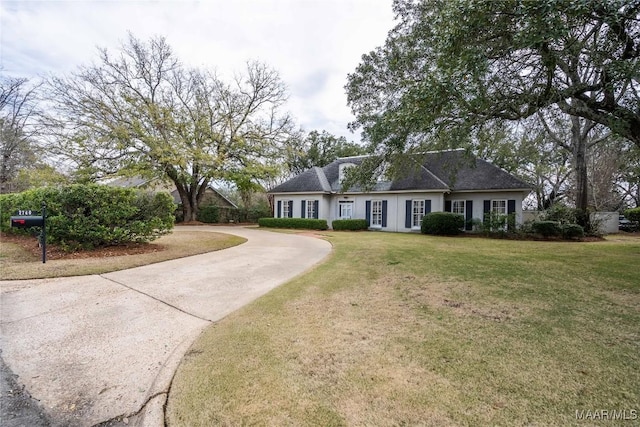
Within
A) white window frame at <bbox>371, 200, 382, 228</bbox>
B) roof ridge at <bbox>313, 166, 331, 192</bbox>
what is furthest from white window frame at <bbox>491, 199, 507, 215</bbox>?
roof ridge at <bbox>313, 166, 331, 192</bbox>

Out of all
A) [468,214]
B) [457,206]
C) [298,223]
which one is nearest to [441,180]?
[457,206]

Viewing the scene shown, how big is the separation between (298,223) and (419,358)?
17.0 m

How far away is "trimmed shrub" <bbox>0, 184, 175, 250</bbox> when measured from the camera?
7406 mm

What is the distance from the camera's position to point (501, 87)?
6.55 metres

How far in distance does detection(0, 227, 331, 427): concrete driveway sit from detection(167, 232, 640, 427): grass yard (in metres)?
0.29

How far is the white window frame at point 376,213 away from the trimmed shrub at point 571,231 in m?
9.15

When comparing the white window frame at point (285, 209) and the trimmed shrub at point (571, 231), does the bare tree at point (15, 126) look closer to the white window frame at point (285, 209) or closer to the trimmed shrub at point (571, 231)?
the white window frame at point (285, 209)

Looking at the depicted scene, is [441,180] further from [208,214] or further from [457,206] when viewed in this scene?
[208,214]

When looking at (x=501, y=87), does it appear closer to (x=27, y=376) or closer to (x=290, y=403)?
(x=290, y=403)

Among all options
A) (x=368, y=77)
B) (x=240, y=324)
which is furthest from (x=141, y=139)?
(x=240, y=324)

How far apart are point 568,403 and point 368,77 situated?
10.9m

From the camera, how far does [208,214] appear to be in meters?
25.4

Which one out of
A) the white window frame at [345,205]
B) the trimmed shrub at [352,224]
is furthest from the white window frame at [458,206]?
the white window frame at [345,205]

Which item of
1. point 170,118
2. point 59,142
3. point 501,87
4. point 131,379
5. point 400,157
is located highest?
point 170,118
